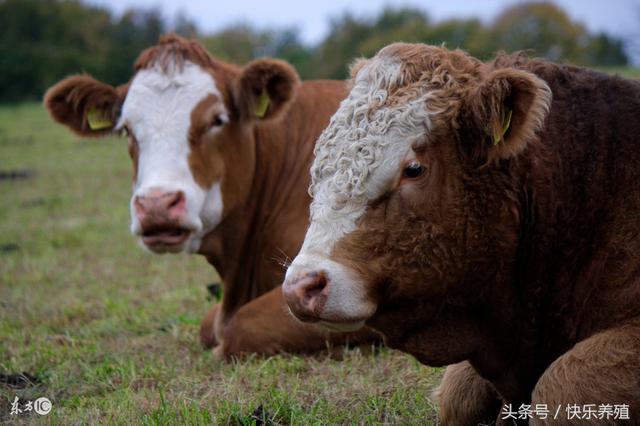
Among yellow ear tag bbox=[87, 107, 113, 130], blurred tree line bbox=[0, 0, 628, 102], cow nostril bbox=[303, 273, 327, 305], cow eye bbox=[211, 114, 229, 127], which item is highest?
cow nostril bbox=[303, 273, 327, 305]

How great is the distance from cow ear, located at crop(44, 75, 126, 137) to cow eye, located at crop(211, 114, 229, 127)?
920mm

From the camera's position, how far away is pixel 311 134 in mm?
6629

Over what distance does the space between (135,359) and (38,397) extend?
0.85 metres

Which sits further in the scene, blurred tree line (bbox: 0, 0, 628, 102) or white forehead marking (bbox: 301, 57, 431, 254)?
blurred tree line (bbox: 0, 0, 628, 102)

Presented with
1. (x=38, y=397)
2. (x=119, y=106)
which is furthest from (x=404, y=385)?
(x=119, y=106)

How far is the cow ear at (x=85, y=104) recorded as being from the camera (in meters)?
6.79

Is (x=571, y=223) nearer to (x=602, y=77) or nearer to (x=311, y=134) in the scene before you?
(x=602, y=77)

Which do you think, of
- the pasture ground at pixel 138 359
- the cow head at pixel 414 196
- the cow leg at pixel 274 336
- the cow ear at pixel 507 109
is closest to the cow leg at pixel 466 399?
the pasture ground at pixel 138 359

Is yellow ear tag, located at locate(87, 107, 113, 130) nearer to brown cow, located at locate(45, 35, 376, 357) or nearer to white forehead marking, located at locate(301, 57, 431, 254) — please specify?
brown cow, located at locate(45, 35, 376, 357)

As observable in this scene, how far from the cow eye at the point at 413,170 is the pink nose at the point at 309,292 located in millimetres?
524

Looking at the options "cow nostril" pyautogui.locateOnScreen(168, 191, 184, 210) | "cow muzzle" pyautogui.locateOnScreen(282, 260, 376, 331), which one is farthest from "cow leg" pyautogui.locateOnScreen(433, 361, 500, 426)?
"cow nostril" pyautogui.locateOnScreen(168, 191, 184, 210)

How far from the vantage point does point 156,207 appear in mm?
5566

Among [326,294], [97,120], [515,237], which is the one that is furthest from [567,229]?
[97,120]

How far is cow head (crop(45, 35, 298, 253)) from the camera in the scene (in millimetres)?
5719
